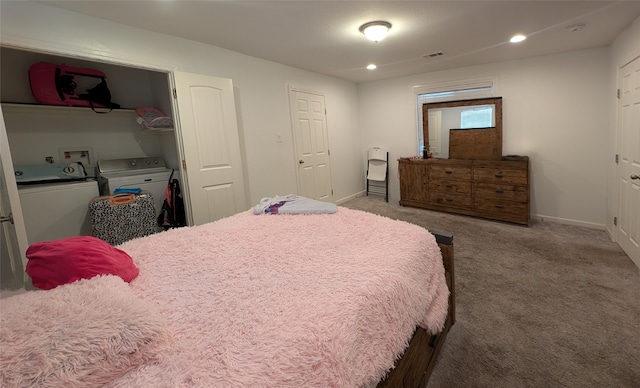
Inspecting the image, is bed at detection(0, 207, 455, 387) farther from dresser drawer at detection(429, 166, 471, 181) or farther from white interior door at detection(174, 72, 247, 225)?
dresser drawer at detection(429, 166, 471, 181)

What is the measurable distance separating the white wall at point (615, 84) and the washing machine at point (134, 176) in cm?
495

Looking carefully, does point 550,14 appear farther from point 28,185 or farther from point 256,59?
point 28,185

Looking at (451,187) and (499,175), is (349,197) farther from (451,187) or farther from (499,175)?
(499,175)

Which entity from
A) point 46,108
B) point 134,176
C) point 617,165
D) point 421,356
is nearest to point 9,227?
point 134,176

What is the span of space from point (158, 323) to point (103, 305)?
0.17 meters

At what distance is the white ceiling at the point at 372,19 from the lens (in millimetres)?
2277

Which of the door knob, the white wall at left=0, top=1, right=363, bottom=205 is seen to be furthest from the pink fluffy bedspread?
the white wall at left=0, top=1, right=363, bottom=205

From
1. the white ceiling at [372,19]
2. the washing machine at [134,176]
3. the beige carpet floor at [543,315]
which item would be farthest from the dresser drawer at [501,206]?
the washing machine at [134,176]

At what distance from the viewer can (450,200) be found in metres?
4.46

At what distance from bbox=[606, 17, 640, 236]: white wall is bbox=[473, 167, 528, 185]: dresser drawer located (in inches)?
32.6

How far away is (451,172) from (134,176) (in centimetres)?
424

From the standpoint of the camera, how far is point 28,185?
Answer: 110 inches

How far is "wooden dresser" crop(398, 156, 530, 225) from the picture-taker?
12.5 ft

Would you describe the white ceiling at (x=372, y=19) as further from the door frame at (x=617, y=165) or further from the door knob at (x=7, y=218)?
the door knob at (x=7, y=218)
